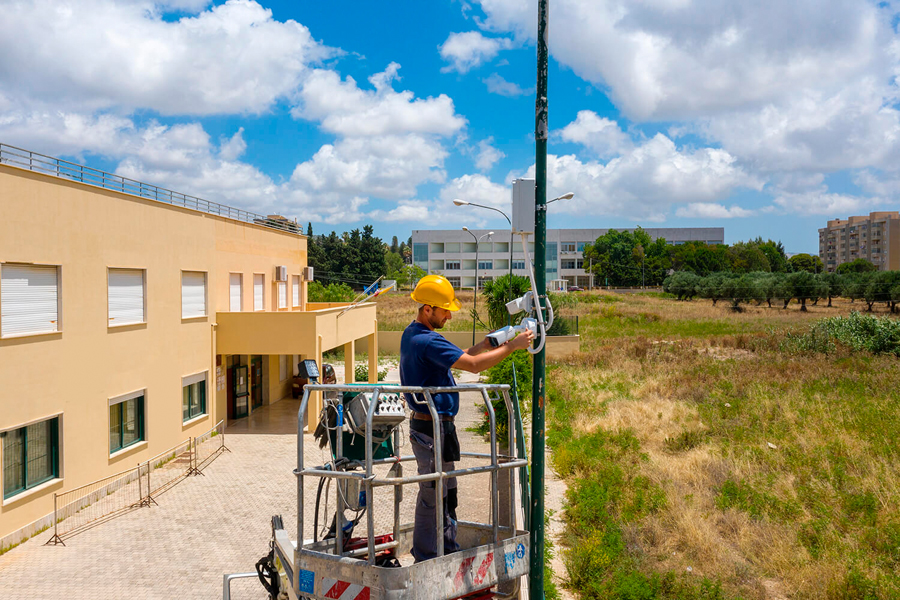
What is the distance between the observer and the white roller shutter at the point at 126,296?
13914 mm

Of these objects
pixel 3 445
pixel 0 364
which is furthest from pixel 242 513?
pixel 0 364

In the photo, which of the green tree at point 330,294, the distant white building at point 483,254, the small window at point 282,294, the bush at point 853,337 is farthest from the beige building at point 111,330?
the distant white building at point 483,254

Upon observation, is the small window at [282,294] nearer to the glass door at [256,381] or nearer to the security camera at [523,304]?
the glass door at [256,381]

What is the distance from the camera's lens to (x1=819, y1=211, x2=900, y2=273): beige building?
127806mm

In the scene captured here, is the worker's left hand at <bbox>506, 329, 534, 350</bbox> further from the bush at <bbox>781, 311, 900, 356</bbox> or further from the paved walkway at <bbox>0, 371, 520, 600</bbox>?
the bush at <bbox>781, 311, 900, 356</bbox>

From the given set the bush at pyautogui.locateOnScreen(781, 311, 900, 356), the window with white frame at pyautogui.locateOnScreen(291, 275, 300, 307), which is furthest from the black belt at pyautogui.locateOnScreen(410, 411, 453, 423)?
the bush at pyautogui.locateOnScreen(781, 311, 900, 356)

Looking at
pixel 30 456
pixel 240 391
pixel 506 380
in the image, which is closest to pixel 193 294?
pixel 240 391

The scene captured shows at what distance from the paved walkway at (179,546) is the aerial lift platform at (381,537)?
16.5 feet

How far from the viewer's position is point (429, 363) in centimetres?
420

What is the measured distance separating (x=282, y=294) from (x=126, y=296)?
418 inches

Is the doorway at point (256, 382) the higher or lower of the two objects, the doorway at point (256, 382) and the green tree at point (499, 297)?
the lower

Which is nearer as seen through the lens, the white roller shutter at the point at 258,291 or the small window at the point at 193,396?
the small window at the point at 193,396

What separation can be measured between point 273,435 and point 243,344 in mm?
2919

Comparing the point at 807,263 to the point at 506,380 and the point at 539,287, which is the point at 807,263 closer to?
the point at 506,380
